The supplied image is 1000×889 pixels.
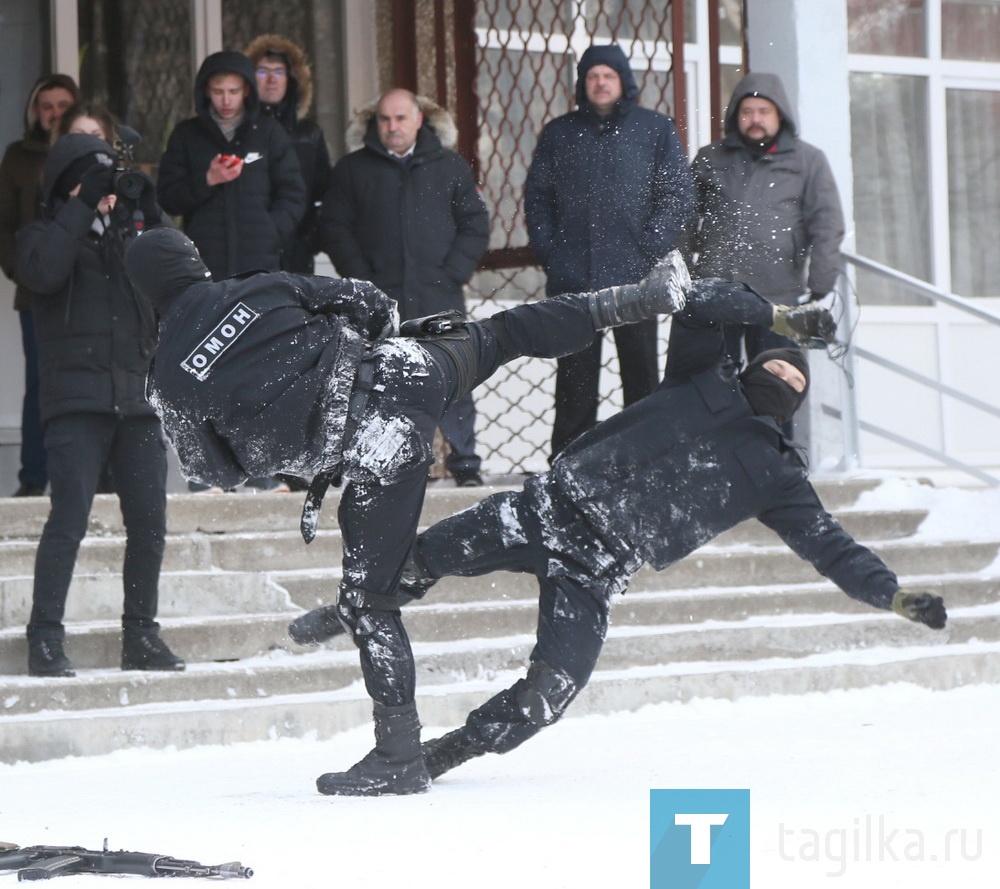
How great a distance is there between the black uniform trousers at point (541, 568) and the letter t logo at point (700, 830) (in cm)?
83

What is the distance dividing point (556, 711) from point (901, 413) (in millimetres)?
6627

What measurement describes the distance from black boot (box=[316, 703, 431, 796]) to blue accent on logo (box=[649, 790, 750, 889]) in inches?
27.3

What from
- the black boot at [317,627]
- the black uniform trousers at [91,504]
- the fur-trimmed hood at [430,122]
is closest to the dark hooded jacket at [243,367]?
the black boot at [317,627]

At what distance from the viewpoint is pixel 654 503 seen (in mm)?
4793

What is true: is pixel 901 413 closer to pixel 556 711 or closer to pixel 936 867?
pixel 556 711

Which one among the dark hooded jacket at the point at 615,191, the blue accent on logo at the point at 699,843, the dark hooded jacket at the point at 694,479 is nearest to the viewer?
the blue accent on logo at the point at 699,843

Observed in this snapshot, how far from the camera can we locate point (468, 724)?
15.3ft

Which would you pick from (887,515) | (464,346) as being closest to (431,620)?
(464,346)

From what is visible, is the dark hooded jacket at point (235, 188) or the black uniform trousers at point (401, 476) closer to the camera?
the black uniform trousers at point (401, 476)

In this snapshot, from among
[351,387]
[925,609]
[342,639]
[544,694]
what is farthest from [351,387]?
[342,639]

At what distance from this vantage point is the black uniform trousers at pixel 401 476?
4.30 m

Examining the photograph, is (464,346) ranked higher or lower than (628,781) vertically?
higher

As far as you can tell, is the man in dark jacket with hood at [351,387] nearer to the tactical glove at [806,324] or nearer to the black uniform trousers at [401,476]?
the black uniform trousers at [401,476]

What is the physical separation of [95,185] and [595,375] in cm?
252
